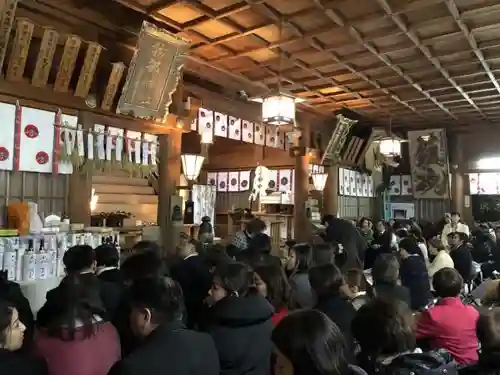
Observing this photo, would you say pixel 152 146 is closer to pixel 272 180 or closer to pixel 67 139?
pixel 67 139

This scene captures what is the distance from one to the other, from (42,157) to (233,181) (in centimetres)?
927

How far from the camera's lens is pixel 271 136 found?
1198cm

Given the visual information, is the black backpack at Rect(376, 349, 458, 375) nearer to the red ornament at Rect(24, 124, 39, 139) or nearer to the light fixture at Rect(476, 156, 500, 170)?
the red ornament at Rect(24, 124, 39, 139)

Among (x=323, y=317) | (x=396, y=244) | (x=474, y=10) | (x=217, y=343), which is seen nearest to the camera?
(x=323, y=317)

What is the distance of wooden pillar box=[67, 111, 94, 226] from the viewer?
6.57m

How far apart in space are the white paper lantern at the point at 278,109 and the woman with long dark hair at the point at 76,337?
560cm

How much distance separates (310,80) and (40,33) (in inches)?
235

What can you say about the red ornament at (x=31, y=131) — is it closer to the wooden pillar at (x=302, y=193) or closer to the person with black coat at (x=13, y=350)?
the person with black coat at (x=13, y=350)

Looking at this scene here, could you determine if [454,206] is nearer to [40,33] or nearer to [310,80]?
[310,80]

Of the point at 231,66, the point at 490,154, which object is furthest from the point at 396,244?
the point at 490,154

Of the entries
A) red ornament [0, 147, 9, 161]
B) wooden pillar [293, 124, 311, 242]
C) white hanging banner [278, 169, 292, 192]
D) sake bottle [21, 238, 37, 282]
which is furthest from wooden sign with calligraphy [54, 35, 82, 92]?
white hanging banner [278, 169, 292, 192]

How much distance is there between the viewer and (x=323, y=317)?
6.08 ft

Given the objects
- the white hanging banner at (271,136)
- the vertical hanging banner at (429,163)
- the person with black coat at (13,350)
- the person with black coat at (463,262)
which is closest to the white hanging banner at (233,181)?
the white hanging banner at (271,136)

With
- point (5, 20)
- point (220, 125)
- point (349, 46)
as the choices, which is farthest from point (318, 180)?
point (5, 20)
